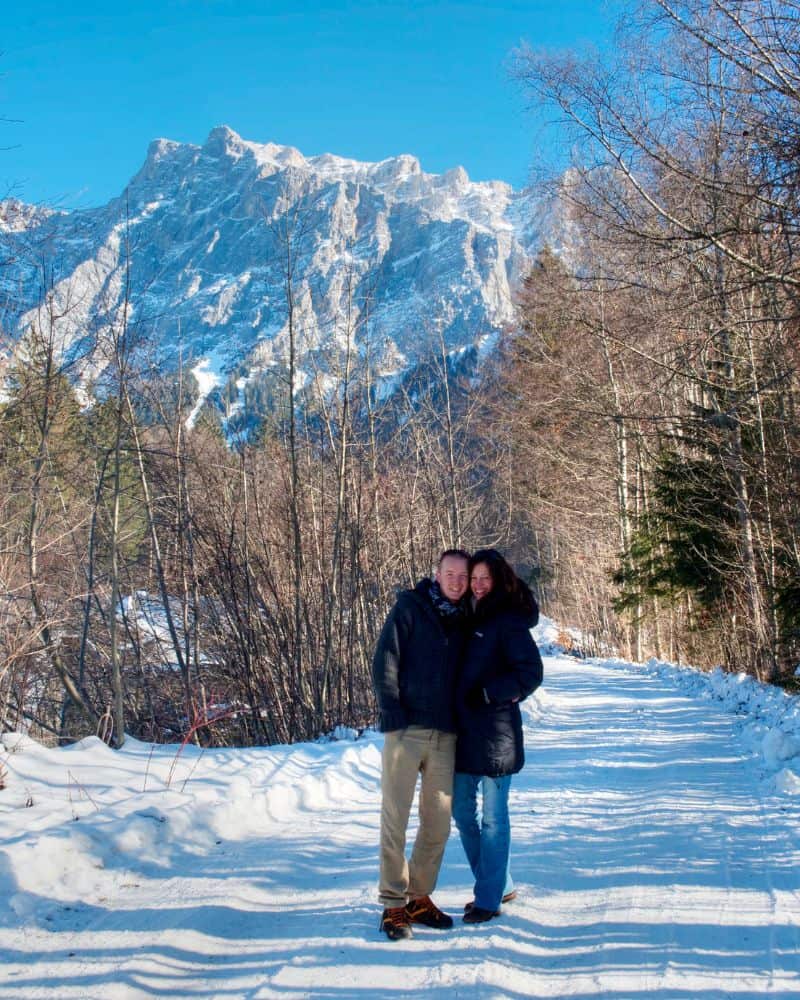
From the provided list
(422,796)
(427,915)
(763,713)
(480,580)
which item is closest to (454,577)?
(480,580)

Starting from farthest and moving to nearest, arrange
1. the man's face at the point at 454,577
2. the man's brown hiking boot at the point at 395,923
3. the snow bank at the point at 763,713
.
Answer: the snow bank at the point at 763,713, the man's face at the point at 454,577, the man's brown hiking boot at the point at 395,923

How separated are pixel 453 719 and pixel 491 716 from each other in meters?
0.19

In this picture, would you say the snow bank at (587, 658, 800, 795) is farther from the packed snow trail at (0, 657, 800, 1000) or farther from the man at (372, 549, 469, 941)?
A: the man at (372, 549, 469, 941)

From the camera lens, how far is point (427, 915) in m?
3.46

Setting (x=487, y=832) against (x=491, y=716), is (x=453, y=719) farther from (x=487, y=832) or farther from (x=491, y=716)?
(x=487, y=832)

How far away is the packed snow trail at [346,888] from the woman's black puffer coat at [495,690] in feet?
2.48

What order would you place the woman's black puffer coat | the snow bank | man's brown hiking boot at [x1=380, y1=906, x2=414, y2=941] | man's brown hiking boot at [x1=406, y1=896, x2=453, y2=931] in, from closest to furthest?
man's brown hiking boot at [x1=380, y1=906, x2=414, y2=941] → man's brown hiking boot at [x1=406, y1=896, x2=453, y2=931] → the woman's black puffer coat → the snow bank

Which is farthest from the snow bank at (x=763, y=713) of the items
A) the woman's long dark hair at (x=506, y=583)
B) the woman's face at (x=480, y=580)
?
the woman's face at (x=480, y=580)

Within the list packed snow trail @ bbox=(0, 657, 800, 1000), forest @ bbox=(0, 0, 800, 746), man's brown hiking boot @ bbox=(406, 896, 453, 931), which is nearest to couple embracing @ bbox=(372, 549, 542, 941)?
man's brown hiking boot @ bbox=(406, 896, 453, 931)

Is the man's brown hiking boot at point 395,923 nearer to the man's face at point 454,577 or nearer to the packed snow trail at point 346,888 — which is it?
the packed snow trail at point 346,888

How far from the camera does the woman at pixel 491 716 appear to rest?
11.6 ft

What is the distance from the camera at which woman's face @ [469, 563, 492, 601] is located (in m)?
3.74

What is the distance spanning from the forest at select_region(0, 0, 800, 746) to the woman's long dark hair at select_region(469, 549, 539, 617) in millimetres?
2566

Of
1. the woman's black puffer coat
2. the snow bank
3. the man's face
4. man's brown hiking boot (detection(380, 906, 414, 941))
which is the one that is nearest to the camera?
man's brown hiking boot (detection(380, 906, 414, 941))
